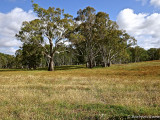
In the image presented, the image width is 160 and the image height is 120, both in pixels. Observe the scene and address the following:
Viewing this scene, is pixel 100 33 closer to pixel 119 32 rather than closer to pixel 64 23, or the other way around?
pixel 119 32

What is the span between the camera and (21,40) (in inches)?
1248

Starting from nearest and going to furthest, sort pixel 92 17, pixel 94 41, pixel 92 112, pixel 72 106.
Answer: pixel 92 112
pixel 72 106
pixel 92 17
pixel 94 41

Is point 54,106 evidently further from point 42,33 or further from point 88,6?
point 88,6

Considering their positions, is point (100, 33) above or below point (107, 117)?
above

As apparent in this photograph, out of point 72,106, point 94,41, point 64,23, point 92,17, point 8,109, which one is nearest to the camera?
point 8,109

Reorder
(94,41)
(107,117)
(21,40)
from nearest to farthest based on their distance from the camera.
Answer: (107,117), (21,40), (94,41)

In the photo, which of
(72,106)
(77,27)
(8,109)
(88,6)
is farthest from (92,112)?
(88,6)

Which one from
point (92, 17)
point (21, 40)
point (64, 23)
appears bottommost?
point (21, 40)

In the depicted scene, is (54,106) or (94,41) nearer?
(54,106)

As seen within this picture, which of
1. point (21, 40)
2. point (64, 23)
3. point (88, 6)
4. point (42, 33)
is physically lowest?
point (21, 40)

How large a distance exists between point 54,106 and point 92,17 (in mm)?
36790

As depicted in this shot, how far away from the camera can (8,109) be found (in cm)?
546

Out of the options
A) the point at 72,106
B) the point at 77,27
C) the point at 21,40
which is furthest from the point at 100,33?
the point at 72,106

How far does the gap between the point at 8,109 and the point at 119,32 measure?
128 ft
